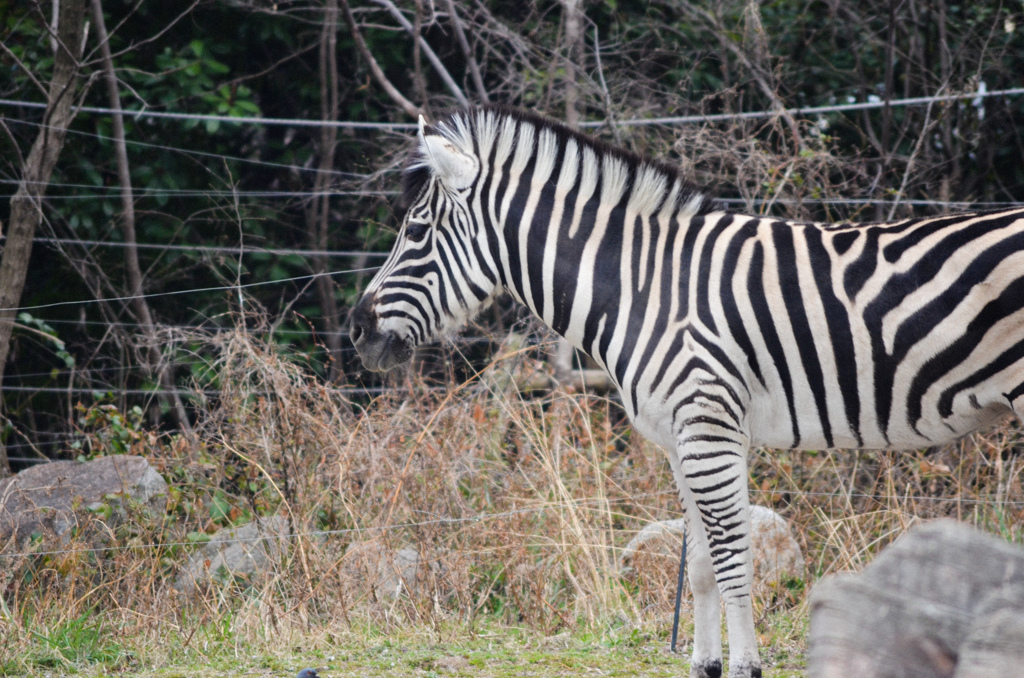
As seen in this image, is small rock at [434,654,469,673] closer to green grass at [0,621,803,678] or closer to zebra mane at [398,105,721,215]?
green grass at [0,621,803,678]

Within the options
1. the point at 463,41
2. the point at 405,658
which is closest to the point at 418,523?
the point at 405,658

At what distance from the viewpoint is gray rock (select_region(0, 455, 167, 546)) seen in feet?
17.2

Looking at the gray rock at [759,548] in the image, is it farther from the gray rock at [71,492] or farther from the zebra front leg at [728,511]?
the gray rock at [71,492]

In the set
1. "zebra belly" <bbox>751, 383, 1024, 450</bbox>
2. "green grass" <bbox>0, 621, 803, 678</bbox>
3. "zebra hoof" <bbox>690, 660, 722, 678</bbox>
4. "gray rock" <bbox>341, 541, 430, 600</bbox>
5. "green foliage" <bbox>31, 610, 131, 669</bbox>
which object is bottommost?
"green foliage" <bbox>31, 610, 131, 669</bbox>

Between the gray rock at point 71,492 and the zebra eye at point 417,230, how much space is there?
2.50 m

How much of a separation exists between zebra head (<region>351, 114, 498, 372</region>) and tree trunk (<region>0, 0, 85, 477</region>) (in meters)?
4.09

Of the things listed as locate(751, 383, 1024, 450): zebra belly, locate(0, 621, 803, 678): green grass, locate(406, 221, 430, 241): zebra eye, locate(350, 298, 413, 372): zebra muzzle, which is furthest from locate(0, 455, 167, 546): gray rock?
locate(751, 383, 1024, 450): zebra belly

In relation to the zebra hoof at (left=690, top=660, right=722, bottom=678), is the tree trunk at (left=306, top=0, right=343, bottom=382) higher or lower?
higher

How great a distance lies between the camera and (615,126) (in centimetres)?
750

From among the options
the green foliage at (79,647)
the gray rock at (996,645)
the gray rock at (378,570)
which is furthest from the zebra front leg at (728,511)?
the green foliage at (79,647)

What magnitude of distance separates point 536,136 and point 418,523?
7.41ft

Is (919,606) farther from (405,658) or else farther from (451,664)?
(405,658)

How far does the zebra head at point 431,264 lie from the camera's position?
13.1ft

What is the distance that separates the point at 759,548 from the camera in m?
5.30
